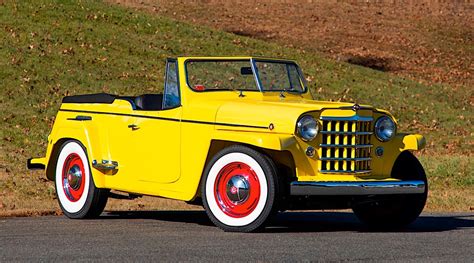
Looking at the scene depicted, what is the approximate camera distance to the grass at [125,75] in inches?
822

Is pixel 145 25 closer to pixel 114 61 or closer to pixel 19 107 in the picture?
pixel 114 61

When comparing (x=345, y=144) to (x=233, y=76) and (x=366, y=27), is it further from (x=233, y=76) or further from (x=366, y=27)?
(x=366, y=27)

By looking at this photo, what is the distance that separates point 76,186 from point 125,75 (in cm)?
1553

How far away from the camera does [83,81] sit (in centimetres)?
2627

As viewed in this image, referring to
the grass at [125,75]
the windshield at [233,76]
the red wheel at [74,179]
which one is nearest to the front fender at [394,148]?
the windshield at [233,76]

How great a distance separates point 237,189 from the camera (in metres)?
10.6

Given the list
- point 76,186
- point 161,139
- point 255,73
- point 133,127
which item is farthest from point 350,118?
point 76,186

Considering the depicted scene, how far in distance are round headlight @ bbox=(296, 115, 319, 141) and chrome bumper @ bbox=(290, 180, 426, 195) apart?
0.48 meters

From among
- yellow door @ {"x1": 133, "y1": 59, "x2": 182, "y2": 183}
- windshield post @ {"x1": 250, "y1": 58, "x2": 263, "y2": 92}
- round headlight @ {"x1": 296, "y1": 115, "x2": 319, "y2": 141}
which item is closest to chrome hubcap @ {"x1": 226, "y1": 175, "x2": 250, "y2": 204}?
round headlight @ {"x1": 296, "y1": 115, "x2": 319, "y2": 141}

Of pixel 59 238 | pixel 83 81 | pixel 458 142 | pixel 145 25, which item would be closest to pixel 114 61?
pixel 83 81

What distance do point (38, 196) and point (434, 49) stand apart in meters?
29.9

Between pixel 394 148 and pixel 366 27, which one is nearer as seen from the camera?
pixel 394 148

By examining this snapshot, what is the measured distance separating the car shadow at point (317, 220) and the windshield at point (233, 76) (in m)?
1.49

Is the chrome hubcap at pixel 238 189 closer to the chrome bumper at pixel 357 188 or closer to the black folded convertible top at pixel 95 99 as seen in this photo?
the chrome bumper at pixel 357 188
